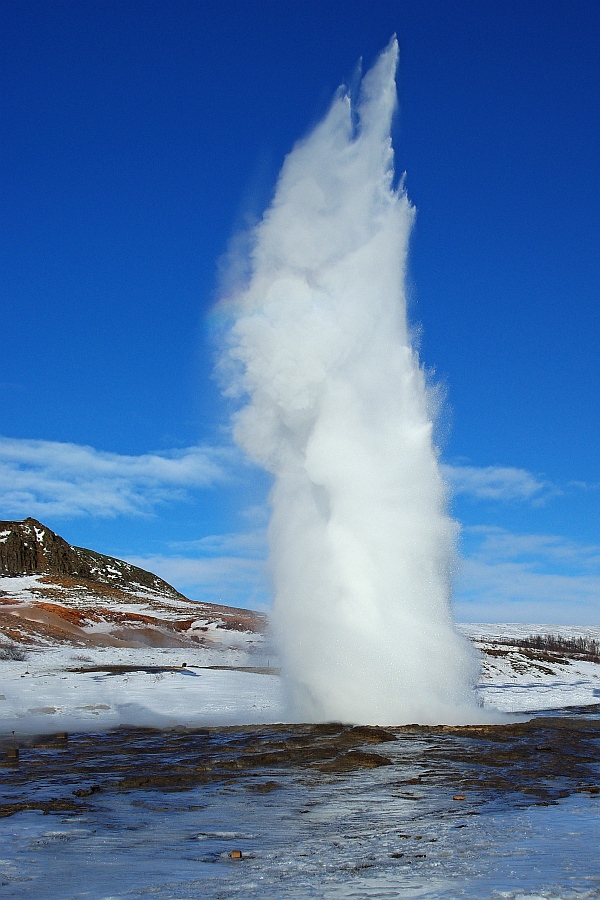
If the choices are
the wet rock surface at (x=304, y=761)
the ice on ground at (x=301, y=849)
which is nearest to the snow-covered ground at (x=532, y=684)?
the wet rock surface at (x=304, y=761)

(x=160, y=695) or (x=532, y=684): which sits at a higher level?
(x=160, y=695)

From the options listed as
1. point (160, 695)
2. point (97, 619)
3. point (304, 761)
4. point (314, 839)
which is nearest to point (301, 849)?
point (314, 839)

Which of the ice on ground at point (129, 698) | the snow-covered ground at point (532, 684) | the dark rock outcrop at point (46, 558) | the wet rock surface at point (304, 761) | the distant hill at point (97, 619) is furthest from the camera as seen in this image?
the dark rock outcrop at point (46, 558)

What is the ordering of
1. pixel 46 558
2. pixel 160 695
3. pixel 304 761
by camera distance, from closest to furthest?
1. pixel 304 761
2. pixel 160 695
3. pixel 46 558

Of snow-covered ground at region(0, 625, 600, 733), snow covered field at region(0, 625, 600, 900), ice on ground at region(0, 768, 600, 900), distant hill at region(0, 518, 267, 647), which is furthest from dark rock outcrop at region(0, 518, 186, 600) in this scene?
ice on ground at region(0, 768, 600, 900)

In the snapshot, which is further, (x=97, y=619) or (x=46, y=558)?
(x=46, y=558)

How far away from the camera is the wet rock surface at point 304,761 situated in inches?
421

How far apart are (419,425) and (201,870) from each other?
17.3 metres

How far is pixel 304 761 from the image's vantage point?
44.1 ft

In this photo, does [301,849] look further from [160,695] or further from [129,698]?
[160,695]

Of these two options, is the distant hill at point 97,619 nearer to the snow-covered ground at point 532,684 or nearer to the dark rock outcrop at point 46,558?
the snow-covered ground at point 532,684

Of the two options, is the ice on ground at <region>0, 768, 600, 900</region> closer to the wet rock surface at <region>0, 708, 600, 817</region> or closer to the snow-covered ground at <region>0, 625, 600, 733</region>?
the wet rock surface at <region>0, 708, 600, 817</region>

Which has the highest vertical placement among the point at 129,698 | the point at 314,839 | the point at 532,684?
the point at 129,698

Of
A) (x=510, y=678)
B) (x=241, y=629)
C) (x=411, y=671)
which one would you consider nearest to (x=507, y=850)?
(x=411, y=671)
